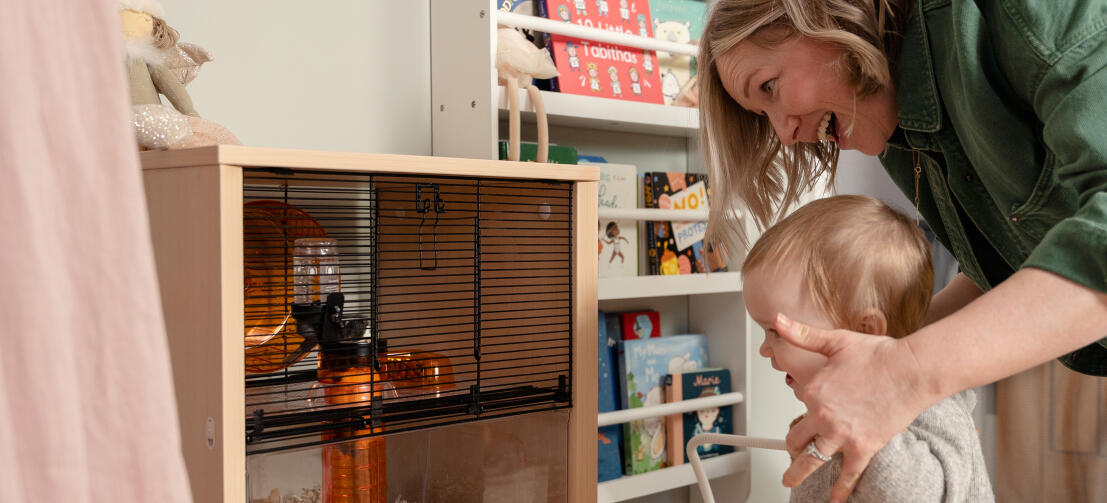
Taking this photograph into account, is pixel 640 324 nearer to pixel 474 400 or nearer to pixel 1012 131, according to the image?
pixel 474 400

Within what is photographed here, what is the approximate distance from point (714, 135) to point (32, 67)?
34.8 inches

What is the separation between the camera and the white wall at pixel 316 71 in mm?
1471

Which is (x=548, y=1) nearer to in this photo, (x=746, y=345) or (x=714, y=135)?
(x=714, y=135)

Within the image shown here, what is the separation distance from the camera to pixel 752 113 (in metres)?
1.08

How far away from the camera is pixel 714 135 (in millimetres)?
1076

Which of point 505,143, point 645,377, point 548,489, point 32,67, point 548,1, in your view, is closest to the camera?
point 32,67

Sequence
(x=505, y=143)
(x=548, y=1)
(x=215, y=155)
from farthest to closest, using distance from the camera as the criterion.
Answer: (x=548, y=1) < (x=505, y=143) < (x=215, y=155)

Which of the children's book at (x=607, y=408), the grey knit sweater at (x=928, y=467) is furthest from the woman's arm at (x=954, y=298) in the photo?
the children's book at (x=607, y=408)

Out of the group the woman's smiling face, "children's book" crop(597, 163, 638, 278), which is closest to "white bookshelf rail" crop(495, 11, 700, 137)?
"children's book" crop(597, 163, 638, 278)

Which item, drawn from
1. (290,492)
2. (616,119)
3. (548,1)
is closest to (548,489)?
(290,492)

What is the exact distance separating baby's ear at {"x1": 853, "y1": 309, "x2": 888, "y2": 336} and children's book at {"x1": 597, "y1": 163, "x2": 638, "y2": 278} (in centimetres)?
83

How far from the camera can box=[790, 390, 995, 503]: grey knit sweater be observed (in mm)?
903

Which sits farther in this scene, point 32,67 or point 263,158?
point 263,158

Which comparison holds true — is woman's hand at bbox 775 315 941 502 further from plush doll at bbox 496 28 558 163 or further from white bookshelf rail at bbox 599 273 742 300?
white bookshelf rail at bbox 599 273 742 300
